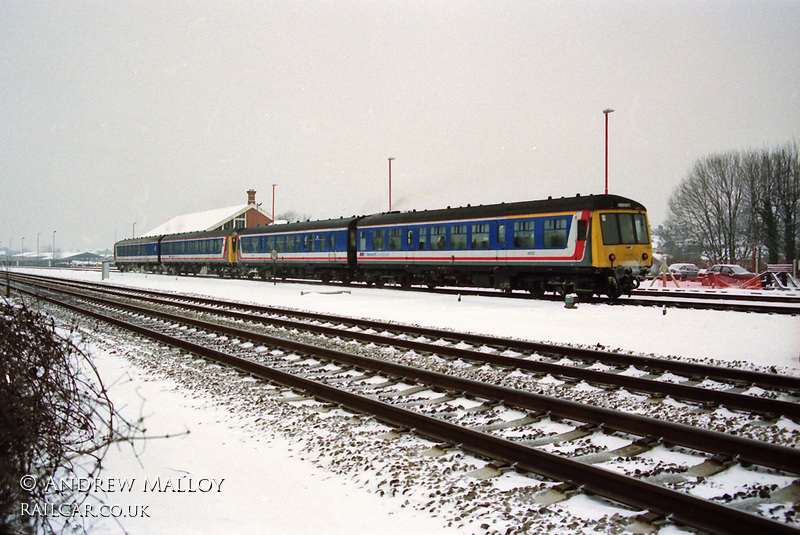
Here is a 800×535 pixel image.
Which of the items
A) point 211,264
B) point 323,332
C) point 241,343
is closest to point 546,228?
point 323,332

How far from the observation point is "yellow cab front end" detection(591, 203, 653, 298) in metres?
17.9

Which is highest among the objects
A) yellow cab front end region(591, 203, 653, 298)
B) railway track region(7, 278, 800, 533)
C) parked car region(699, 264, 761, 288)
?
yellow cab front end region(591, 203, 653, 298)

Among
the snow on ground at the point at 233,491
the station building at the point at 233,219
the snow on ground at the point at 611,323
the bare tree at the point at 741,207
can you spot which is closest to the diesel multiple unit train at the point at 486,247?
the snow on ground at the point at 611,323

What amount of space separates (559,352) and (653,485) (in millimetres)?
5585

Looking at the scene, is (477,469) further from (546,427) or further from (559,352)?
(559,352)

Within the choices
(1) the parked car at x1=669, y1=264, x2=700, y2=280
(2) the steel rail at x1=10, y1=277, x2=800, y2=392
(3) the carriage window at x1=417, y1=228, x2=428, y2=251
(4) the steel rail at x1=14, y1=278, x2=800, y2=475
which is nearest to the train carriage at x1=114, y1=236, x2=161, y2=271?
(3) the carriage window at x1=417, y1=228, x2=428, y2=251

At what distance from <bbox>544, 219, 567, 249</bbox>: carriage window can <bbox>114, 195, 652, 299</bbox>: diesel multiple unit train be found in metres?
0.03

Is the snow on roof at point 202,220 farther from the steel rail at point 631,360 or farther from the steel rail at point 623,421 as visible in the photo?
the steel rail at point 623,421

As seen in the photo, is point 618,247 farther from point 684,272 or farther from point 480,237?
point 684,272

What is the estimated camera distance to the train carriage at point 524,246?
59.3 feet

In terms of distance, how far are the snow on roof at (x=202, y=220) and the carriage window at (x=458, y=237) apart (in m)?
50.2

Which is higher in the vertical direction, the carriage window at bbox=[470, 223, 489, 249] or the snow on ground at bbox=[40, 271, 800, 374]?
the carriage window at bbox=[470, 223, 489, 249]

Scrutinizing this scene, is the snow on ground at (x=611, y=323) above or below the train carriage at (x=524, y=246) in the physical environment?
below

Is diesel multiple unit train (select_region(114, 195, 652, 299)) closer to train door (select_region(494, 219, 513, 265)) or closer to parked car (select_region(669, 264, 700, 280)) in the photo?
train door (select_region(494, 219, 513, 265))
